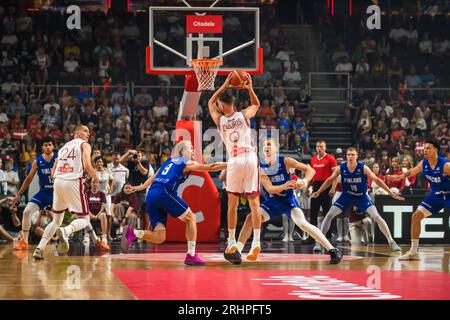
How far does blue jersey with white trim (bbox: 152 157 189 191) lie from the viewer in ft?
37.9

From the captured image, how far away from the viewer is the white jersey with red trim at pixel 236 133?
38.2 ft

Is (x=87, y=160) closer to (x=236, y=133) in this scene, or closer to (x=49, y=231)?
(x=49, y=231)

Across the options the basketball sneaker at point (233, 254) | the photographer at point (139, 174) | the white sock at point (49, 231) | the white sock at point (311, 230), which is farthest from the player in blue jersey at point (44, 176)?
the white sock at point (311, 230)

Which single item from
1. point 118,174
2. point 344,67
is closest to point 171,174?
point 118,174

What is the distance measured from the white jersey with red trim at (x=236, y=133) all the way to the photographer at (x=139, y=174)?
220 inches

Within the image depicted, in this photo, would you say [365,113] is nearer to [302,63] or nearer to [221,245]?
[302,63]

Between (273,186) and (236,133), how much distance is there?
1.14 meters

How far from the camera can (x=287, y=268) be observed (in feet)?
37.5

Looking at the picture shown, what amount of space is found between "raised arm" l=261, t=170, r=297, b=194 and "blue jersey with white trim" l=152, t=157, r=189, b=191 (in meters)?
1.42

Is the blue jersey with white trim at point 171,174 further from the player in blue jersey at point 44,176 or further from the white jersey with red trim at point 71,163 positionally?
the player in blue jersey at point 44,176

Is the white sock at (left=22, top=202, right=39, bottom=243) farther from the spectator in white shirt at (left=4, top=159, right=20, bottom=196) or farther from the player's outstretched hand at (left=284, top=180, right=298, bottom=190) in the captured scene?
the player's outstretched hand at (left=284, top=180, right=298, bottom=190)

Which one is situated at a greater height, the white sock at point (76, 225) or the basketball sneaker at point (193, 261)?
the white sock at point (76, 225)

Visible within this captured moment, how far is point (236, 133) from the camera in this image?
1168 cm

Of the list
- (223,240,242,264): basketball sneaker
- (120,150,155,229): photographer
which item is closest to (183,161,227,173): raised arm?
(223,240,242,264): basketball sneaker
